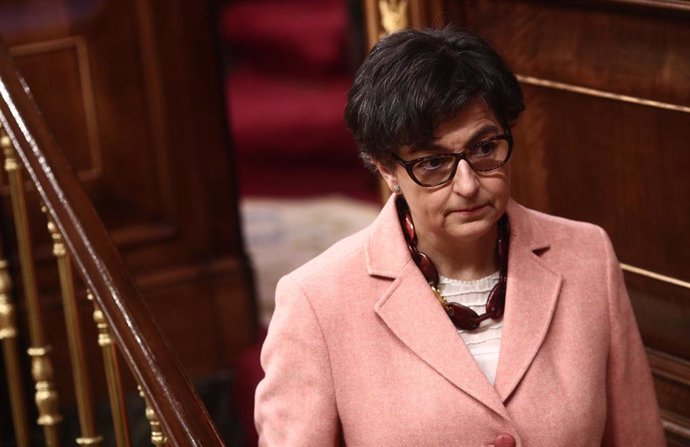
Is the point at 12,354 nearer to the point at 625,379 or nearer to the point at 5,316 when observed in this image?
the point at 5,316

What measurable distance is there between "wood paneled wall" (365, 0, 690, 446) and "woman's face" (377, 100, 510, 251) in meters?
0.90

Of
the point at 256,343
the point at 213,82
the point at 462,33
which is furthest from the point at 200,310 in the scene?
the point at 462,33

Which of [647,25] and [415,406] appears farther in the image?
[647,25]

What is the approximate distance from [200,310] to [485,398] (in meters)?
2.74

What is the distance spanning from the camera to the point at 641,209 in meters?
3.32

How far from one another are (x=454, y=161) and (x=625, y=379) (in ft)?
2.01

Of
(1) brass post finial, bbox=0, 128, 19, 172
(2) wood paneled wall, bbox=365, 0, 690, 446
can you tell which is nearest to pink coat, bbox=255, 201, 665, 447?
(2) wood paneled wall, bbox=365, 0, 690, 446

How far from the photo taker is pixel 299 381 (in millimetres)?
2480

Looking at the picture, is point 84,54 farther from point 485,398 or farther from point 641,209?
point 485,398

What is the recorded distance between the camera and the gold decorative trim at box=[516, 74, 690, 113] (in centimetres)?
316

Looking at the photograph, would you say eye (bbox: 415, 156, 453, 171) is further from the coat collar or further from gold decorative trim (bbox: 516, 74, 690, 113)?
gold decorative trim (bbox: 516, 74, 690, 113)

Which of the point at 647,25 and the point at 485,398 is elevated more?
the point at 647,25

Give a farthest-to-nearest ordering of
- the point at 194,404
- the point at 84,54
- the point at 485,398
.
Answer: the point at 84,54 < the point at 194,404 < the point at 485,398

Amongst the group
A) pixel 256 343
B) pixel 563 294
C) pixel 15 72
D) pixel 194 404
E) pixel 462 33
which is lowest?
pixel 256 343
